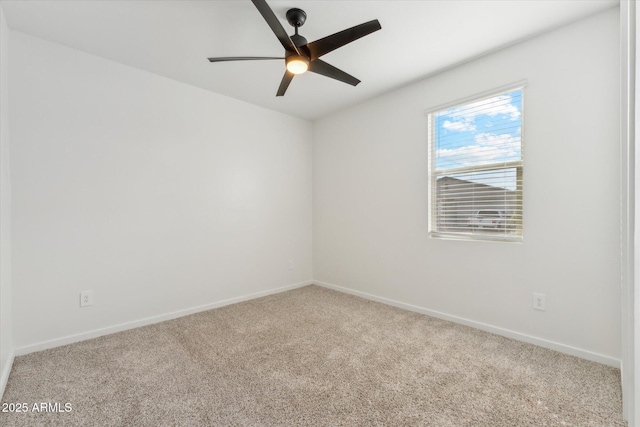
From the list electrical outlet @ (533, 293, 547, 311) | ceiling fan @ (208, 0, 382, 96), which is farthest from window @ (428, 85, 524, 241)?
ceiling fan @ (208, 0, 382, 96)

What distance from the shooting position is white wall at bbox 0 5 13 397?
1.93 meters

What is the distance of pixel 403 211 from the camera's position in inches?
129

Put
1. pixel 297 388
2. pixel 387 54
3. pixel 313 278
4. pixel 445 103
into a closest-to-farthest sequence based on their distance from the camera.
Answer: pixel 297 388, pixel 387 54, pixel 445 103, pixel 313 278

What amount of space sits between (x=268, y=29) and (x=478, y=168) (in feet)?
7.04

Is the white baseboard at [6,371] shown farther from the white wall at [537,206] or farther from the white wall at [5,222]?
the white wall at [537,206]

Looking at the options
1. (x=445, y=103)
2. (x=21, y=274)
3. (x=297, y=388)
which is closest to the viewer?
(x=297, y=388)

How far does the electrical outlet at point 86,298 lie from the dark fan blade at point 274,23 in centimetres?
260

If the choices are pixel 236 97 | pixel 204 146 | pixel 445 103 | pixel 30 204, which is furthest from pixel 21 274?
pixel 445 103

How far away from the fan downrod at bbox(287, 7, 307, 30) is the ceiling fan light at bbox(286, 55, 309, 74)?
23 centimetres

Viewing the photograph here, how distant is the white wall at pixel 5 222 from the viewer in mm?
1926

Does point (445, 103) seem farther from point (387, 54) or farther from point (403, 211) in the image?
point (403, 211)

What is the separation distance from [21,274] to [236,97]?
2.57m

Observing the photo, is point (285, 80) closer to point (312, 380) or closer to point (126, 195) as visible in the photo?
point (126, 195)

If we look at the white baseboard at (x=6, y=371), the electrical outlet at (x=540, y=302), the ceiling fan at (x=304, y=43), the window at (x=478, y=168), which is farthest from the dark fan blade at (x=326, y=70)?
the white baseboard at (x=6, y=371)
